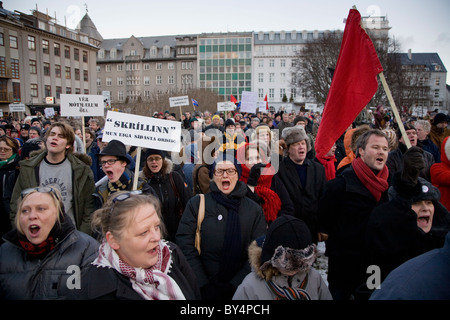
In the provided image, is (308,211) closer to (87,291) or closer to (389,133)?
(389,133)

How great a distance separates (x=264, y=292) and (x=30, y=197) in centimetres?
184

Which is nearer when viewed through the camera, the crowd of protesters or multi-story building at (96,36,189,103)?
the crowd of protesters

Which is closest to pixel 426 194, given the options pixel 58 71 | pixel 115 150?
pixel 115 150

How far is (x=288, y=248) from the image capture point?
204cm

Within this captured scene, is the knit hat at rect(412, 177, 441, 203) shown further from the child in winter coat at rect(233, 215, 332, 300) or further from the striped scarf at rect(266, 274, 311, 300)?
the striped scarf at rect(266, 274, 311, 300)

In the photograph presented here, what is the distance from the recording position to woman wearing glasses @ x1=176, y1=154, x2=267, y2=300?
276 centimetres

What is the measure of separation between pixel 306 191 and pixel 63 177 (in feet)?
9.47

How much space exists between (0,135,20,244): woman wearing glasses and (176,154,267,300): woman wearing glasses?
2.55 metres

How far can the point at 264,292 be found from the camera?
2.05m

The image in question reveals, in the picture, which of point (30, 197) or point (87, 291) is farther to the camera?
point (30, 197)

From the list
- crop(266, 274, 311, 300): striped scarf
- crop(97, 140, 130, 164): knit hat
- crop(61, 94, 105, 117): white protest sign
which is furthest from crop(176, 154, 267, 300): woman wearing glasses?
crop(61, 94, 105, 117): white protest sign

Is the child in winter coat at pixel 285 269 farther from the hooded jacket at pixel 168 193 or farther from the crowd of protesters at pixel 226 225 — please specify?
the hooded jacket at pixel 168 193

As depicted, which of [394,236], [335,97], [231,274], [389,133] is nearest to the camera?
[394,236]
